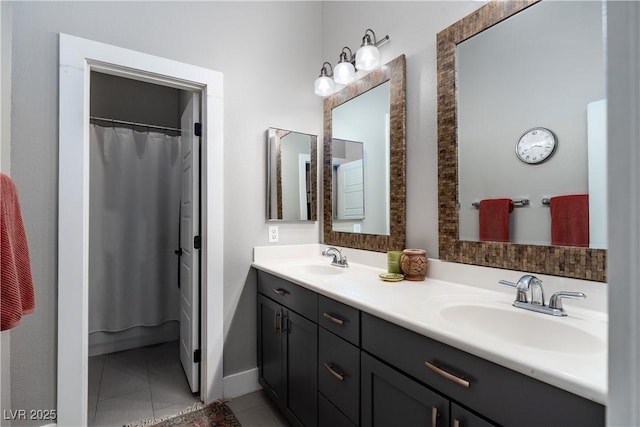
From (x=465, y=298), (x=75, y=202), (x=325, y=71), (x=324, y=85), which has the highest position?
(x=325, y=71)

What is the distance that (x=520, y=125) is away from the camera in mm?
1242

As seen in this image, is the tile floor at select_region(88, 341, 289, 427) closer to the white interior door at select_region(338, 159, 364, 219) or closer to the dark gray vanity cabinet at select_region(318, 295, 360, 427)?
the dark gray vanity cabinet at select_region(318, 295, 360, 427)

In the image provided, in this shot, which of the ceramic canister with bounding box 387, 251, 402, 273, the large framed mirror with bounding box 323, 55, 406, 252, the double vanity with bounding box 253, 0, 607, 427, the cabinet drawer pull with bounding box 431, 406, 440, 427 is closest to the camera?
the double vanity with bounding box 253, 0, 607, 427

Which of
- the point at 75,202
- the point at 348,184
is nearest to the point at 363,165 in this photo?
the point at 348,184

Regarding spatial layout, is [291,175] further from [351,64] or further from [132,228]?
[132,228]

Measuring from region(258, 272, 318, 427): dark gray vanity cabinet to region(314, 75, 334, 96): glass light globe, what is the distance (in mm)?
1336

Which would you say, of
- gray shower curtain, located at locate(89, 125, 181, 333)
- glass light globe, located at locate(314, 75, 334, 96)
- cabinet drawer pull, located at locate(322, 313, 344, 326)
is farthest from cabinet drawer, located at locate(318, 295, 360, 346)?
gray shower curtain, located at locate(89, 125, 181, 333)

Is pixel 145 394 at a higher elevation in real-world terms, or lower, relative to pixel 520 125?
lower

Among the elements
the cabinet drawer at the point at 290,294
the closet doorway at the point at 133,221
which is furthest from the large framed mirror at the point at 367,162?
the closet doorway at the point at 133,221

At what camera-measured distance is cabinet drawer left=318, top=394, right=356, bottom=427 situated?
125 centimetres

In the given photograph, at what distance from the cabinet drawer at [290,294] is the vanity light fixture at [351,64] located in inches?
53.0

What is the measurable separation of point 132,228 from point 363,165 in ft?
7.02

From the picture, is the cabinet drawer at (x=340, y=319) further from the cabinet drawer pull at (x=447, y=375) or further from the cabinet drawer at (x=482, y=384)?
the cabinet drawer pull at (x=447, y=375)

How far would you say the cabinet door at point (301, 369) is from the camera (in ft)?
4.77
